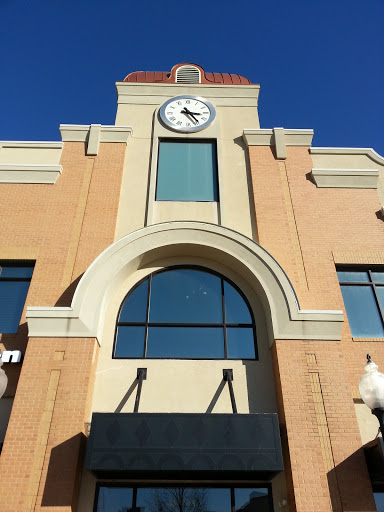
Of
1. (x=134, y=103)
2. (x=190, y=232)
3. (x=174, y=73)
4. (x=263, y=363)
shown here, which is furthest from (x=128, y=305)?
(x=174, y=73)

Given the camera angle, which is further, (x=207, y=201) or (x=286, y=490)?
(x=207, y=201)

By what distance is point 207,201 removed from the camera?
11617 millimetres

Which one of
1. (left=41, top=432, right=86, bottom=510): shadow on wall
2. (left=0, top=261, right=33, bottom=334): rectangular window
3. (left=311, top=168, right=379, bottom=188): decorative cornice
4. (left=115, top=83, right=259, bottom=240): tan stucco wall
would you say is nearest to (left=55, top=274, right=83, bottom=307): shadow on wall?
(left=0, top=261, right=33, bottom=334): rectangular window

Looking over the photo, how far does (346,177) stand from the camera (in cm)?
1212

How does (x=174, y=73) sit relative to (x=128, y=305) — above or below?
above

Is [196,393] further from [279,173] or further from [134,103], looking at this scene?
[134,103]

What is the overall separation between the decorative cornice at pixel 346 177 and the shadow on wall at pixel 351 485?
7.39 meters

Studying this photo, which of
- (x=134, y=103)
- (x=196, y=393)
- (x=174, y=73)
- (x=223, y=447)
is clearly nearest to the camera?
(x=223, y=447)

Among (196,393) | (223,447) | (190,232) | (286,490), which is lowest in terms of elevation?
(286,490)

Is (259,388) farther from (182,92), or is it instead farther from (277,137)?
(182,92)

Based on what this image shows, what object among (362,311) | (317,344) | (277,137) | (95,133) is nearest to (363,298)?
(362,311)

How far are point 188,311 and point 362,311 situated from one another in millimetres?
4393

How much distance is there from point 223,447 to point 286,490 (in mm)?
1674

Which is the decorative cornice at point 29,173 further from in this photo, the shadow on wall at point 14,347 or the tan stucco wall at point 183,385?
the tan stucco wall at point 183,385
